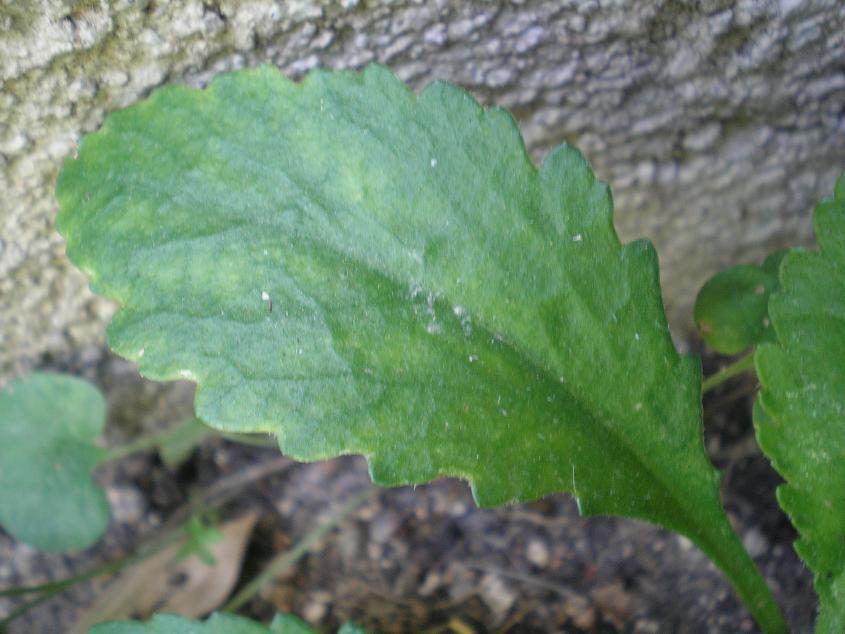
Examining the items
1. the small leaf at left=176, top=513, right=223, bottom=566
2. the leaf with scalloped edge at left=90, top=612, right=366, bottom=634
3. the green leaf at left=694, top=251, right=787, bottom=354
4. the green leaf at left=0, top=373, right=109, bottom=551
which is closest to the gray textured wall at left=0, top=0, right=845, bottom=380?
the green leaf at left=0, top=373, right=109, bottom=551

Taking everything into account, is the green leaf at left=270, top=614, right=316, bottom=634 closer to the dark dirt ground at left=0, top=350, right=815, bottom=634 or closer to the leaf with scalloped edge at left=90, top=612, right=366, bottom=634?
the leaf with scalloped edge at left=90, top=612, right=366, bottom=634

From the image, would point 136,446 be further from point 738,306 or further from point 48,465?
point 738,306

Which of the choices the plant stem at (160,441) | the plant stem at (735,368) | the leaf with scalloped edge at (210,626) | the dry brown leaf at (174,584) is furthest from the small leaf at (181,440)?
the plant stem at (735,368)

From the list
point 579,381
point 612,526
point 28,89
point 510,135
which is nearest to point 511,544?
point 612,526

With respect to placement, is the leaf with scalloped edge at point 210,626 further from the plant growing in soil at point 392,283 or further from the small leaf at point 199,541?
the small leaf at point 199,541

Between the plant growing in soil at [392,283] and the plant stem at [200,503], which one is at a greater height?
the plant growing in soil at [392,283]

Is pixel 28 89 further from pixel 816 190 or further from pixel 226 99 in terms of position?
pixel 816 190

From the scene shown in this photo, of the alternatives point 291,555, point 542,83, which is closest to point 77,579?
point 291,555
